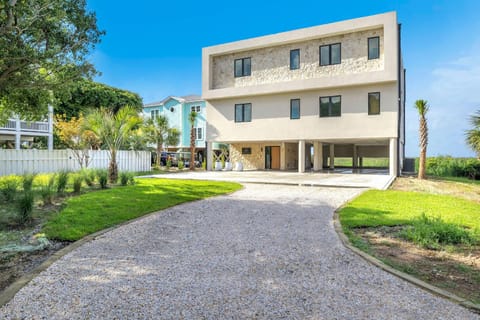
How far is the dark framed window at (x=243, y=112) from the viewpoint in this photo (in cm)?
2350

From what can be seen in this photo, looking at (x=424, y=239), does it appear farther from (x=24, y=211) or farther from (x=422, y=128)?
(x=422, y=128)

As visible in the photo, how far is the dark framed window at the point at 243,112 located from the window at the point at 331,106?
5461mm

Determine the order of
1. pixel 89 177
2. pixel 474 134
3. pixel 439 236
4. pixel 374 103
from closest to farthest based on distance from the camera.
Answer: pixel 439 236, pixel 89 177, pixel 474 134, pixel 374 103

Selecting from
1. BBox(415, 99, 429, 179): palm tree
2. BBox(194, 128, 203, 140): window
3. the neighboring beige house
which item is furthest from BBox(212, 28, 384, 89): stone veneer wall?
BBox(194, 128, 203, 140): window

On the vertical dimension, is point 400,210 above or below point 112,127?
below

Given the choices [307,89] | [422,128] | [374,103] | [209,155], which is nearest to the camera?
[422,128]

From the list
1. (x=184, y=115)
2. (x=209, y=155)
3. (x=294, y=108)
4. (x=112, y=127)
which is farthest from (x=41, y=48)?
(x=184, y=115)

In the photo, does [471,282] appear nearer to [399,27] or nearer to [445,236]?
[445,236]

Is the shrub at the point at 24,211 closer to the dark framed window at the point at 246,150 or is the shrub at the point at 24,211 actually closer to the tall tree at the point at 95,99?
the dark framed window at the point at 246,150

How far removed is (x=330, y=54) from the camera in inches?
822

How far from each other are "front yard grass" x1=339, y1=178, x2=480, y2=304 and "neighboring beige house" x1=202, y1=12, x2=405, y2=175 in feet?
36.9

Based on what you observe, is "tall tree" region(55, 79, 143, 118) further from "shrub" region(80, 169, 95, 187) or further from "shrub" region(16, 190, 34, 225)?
"shrub" region(16, 190, 34, 225)

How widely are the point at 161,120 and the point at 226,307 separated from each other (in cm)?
2954

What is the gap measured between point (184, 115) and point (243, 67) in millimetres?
19843
